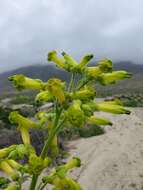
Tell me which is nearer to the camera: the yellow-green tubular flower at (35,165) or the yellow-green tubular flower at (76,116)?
the yellow-green tubular flower at (76,116)

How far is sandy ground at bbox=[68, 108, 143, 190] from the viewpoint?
43.7 ft

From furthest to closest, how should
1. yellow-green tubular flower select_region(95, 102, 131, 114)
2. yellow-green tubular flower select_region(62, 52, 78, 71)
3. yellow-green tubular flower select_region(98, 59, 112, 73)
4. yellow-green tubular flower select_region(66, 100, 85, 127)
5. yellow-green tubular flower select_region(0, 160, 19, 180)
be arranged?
1. yellow-green tubular flower select_region(0, 160, 19, 180)
2. yellow-green tubular flower select_region(62, 52, 78, 71)
3. yellow-green tubular flower select_region(95, 102, 131, 114)
4. yellow-green tubular flower select_region(98, 59, 112, 73)
5. yellow-green tubular flower select_region(66, 100, 85, 127)

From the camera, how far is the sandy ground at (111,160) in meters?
13.3

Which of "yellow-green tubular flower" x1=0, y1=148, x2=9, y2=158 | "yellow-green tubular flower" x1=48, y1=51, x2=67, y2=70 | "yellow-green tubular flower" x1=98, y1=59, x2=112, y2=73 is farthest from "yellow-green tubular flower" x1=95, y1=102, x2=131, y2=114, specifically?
"yellow-green tubular flower" x1=0, y1=148, x2=9, y2=158

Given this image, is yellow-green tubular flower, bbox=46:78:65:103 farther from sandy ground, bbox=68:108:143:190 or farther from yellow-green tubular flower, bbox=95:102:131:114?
sandy ground, bbox=68:108:143:190

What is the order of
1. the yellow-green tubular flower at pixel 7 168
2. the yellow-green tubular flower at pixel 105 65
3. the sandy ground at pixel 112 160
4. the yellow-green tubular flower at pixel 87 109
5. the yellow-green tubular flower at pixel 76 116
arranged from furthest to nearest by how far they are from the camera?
1. the sandy ground at pixel 112 160
2. the yellow-green tubular flower at pixel 7 168
3. the yellow-green tubular flower at pixel 105 65
4. the yellow-green tubular flower at pixel 87 109
5. the yellow-green tubular flower at pixel 76 116

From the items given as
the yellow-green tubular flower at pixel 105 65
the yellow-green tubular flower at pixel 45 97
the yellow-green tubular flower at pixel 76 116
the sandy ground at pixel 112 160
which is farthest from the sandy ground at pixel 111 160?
the yellow-green tubular flower at pixel 76 116

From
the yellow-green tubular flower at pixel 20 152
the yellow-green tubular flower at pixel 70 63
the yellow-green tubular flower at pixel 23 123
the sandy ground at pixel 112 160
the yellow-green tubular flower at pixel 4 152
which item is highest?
the yellow-green tubular flower at pixel 70 63

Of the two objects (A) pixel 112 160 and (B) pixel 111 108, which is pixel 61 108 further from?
(A) pixel 112 160

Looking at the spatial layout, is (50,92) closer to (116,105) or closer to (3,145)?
(116,105)

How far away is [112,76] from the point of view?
461 cm

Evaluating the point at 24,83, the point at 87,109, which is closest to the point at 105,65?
the point at 87,109

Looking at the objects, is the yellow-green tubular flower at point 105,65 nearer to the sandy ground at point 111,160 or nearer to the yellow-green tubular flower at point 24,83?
the yellow-green tubular flower at point 24,83

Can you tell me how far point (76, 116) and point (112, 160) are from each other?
453 inches
